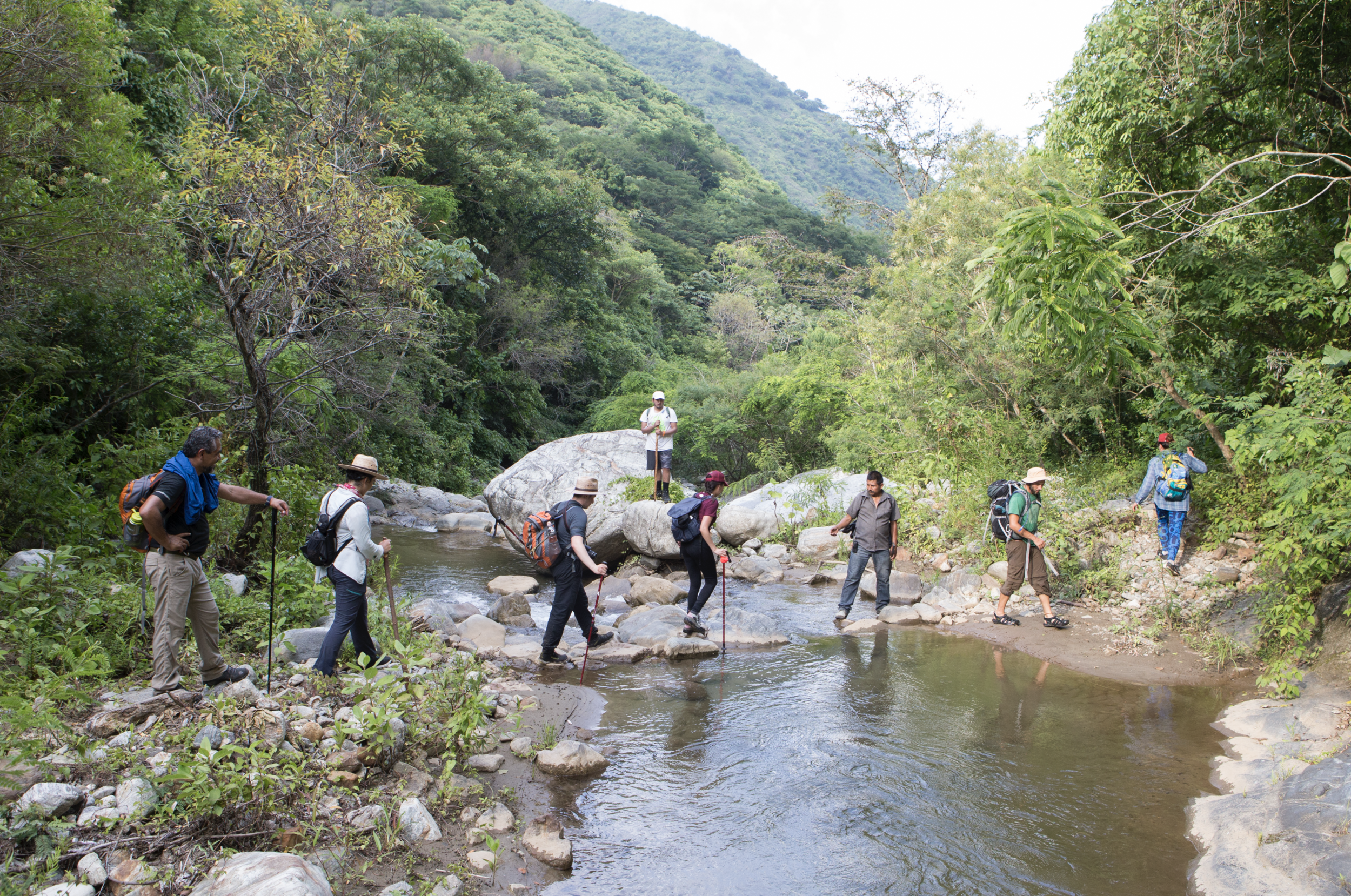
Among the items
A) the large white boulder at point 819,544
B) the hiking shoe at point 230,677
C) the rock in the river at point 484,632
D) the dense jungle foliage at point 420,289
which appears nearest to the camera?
the hiking shoe at point 230,677

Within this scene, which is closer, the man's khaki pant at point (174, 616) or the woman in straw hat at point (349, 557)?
the man's khaki pant at point (174, 616)

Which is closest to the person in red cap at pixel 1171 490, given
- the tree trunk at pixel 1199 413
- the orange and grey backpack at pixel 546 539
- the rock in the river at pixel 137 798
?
the tree trunk at pixel 1199 413

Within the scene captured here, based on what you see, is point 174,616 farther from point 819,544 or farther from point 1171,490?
point 1171,490

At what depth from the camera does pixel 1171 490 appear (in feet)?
32.3

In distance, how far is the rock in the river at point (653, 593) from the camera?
34.3 ft

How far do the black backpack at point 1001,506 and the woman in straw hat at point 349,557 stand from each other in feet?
23.2

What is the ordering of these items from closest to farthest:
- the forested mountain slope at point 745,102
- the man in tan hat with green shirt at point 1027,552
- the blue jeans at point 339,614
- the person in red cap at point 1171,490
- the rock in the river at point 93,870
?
the rock in the river at point 93,870 < the blue jeans at point 339,614 < the man in tan hat with green shirt at point 1027,552 < the person in red cap at point 1171,490 < the forested mountain slope at point 745,102

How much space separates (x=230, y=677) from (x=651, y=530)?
23.7 feet

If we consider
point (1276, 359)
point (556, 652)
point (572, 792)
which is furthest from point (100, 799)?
point (1276, 359)

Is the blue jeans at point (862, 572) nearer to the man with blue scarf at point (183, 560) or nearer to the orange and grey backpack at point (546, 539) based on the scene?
the orange and grey backpack at point (546, 539)

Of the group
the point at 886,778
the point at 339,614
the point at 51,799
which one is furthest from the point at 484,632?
the point at 51,799

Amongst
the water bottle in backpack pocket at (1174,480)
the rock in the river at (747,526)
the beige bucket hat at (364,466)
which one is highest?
the water bottle in backpack pocket at (1174,480)

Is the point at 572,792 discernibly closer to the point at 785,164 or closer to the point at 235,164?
the point at 235,164

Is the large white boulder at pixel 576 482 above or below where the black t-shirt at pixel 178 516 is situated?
below
